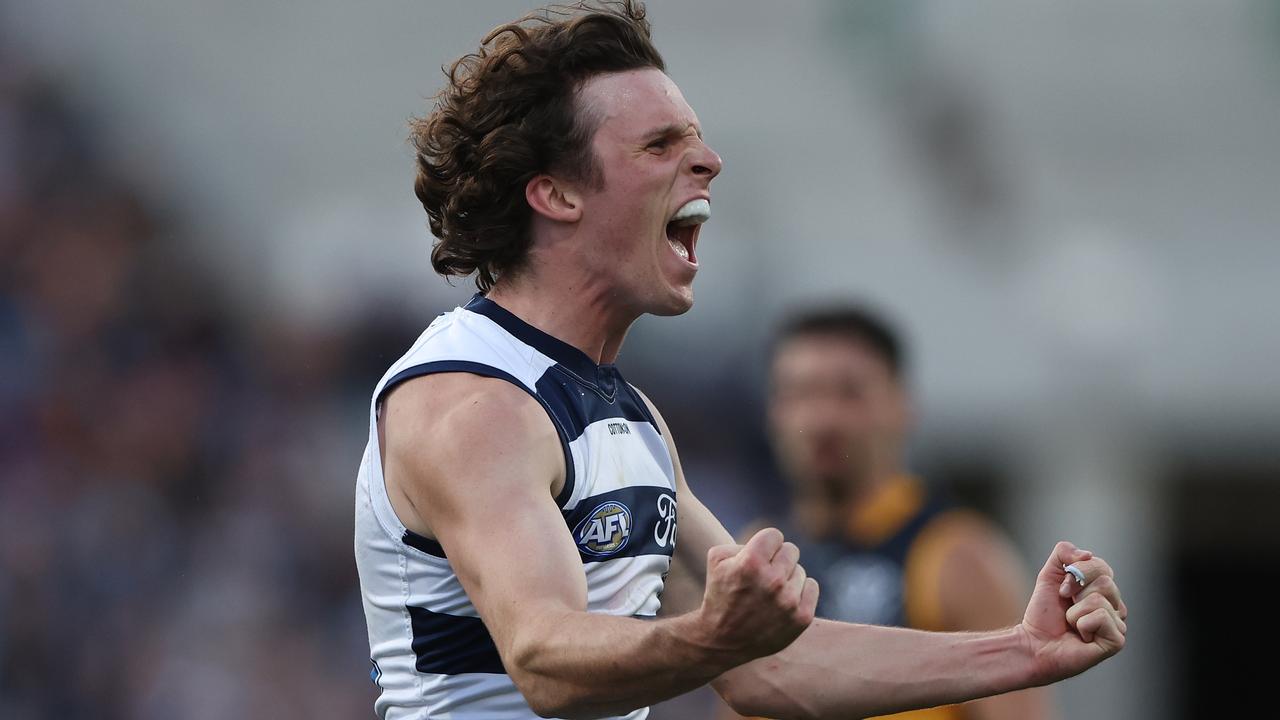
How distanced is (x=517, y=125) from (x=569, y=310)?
463mm

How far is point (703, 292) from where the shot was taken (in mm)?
12875

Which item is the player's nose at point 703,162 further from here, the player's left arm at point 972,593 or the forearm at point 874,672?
the player's left arm at point 972,593

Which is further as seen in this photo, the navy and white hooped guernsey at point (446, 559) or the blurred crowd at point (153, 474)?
the blurred crowd at point (153, 474)

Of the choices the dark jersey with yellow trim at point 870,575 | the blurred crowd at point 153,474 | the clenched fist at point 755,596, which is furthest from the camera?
the blurred crowd at point 153,474

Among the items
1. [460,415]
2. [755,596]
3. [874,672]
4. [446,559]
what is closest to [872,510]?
[874,672]

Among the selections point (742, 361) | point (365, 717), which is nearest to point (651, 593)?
point (365, 717)

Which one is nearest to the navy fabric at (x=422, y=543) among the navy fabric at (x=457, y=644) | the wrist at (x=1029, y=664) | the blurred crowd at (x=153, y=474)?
the navy fabric at (x=457, y=644)

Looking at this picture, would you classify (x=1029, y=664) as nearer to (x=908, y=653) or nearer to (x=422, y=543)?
(x=908, y=653)

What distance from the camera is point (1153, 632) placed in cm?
1391

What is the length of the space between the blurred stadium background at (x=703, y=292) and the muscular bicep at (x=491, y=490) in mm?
7371

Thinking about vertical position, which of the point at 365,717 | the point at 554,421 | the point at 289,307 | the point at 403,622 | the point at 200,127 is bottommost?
the point at 365,717

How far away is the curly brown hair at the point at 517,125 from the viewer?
373cm

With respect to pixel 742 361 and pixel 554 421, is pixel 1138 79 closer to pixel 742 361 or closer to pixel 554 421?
pixel 742 361

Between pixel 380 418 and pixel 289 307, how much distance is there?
9297 mm
